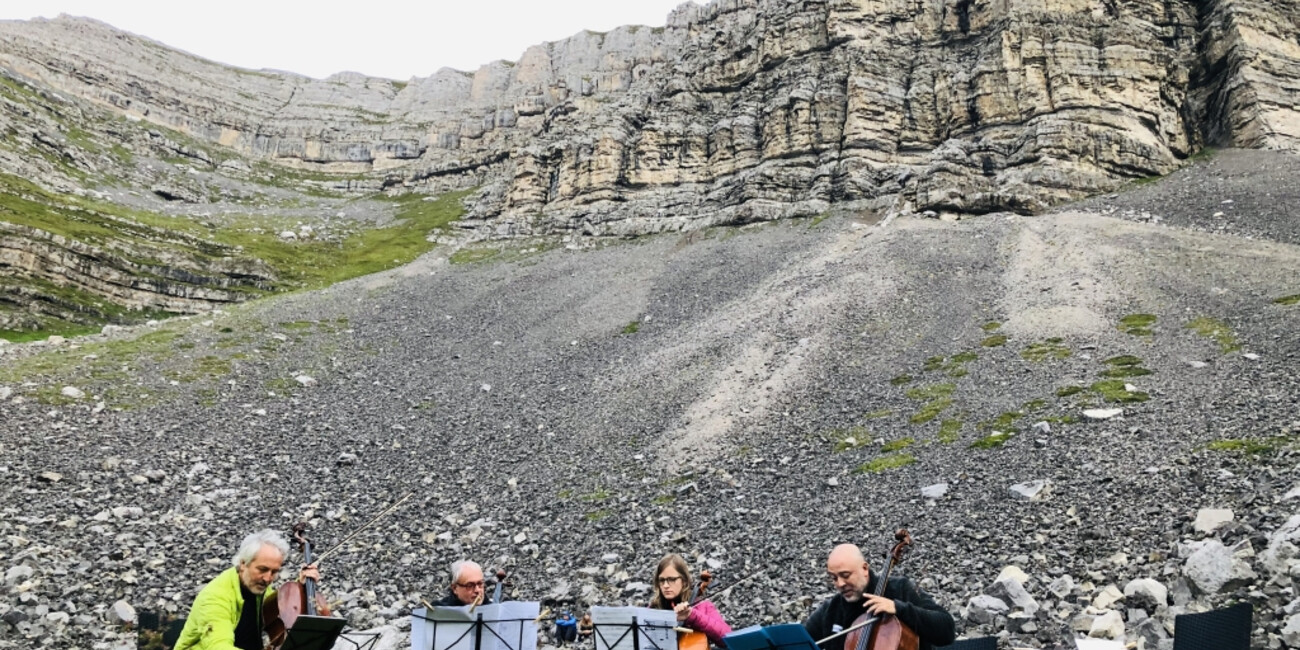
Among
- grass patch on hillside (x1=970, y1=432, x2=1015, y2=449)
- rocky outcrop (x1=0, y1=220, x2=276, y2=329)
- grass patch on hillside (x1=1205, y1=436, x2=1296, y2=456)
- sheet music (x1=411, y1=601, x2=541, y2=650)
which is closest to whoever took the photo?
sheet music (x1=411, y1=601, x2=541, y2=650)

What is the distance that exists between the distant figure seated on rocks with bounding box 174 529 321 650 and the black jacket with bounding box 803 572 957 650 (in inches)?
227

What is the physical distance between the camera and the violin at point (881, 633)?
7.07 meters

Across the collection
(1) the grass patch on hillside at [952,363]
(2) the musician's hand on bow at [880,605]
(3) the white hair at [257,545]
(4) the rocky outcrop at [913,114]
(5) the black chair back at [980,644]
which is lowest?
(1) the grass patch on hillside at [952,363]

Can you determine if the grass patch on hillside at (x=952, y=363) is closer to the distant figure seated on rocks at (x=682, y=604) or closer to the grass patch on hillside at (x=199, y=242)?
the distant figure seated on rocks at (x=682, y=604)

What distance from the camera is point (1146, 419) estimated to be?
17.9 m

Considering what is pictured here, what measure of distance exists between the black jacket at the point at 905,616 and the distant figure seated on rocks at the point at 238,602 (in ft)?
18.9

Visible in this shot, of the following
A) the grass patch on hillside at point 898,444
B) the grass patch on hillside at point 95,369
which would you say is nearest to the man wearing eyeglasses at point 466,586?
the grass patch on hillside at point 898,444

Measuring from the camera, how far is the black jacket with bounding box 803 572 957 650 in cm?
693

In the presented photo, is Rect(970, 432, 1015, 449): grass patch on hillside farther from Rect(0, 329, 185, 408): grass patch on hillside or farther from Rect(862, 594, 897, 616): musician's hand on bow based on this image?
Rect(0, 329, 185, 408): grass patch on hillside

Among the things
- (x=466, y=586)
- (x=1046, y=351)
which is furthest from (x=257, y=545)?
(x=1046, y=351)

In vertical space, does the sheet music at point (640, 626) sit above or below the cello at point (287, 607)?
below

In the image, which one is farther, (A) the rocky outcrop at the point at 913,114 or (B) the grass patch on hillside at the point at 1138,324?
(A) the rocky outcrop at the point at 913,114

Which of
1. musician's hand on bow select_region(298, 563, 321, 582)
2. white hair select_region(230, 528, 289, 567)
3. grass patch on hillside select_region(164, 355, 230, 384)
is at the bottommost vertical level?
grass patch on hillside select_region(164, 355, 230, 384)

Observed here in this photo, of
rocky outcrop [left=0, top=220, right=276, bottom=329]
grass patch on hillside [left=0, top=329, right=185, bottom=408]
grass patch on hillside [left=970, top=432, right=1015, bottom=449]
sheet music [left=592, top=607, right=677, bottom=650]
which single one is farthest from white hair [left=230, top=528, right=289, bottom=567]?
rocky outcrop [left=0, top=220, right=276, bottom=329]
